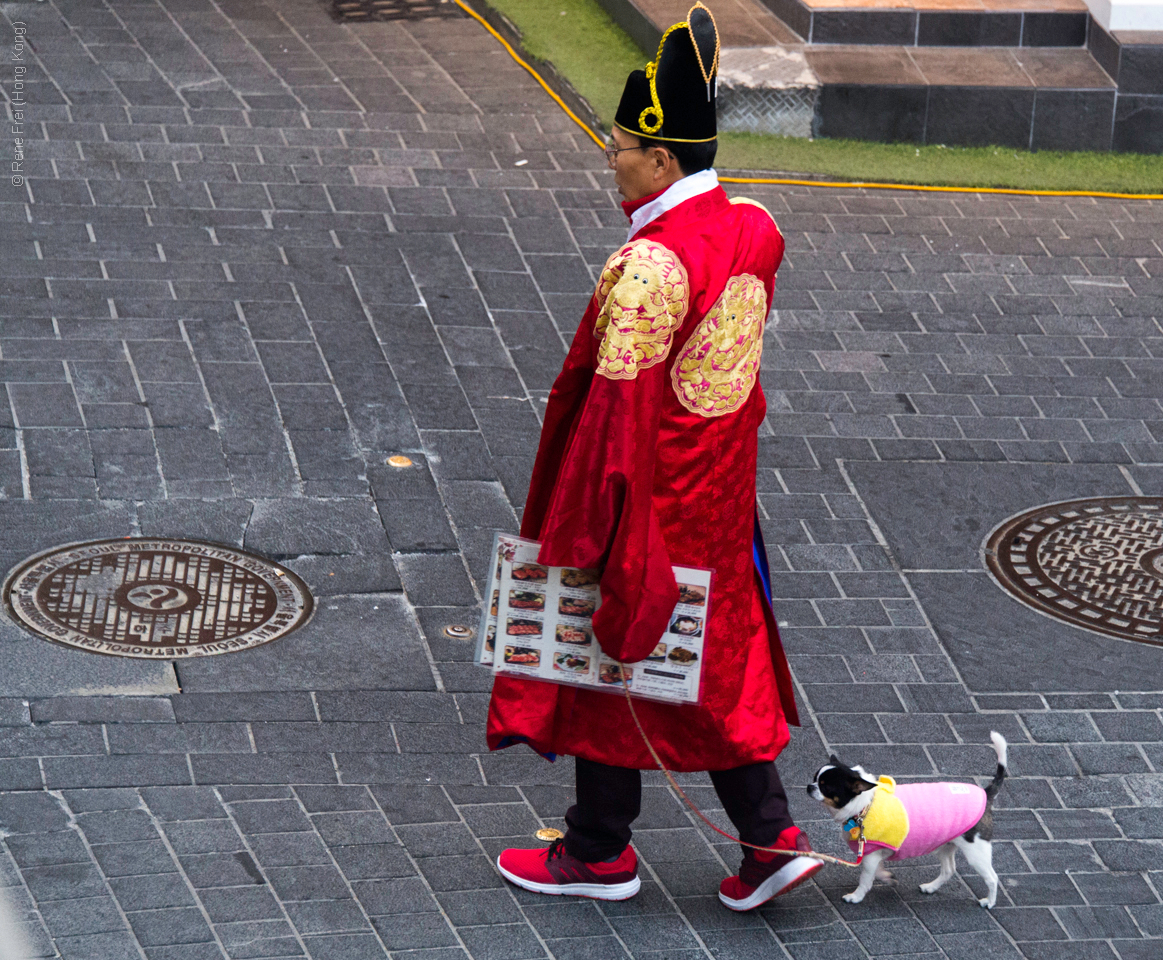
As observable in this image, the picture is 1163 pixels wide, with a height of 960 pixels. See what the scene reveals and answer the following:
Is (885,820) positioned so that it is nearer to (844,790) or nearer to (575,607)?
(844,790)

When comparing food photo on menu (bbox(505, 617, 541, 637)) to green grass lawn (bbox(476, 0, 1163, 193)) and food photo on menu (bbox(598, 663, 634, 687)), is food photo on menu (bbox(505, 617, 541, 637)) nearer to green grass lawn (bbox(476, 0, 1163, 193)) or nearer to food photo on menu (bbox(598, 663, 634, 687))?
food photo on menu (bbox(598, 663, 634, 687))

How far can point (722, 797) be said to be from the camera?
4.62 meters

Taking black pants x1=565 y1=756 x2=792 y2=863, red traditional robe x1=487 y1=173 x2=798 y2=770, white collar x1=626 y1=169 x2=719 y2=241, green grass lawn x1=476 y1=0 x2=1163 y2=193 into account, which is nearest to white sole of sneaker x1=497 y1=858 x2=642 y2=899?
black pants x1=565 y1=756 x2=792 y2=863

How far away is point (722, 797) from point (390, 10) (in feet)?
31.3

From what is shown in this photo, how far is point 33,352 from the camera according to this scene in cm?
772

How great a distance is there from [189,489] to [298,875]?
260 centimetres

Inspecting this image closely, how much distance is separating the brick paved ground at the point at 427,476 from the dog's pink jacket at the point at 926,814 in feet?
0.88

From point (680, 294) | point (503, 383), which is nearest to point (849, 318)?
point (503, 383)

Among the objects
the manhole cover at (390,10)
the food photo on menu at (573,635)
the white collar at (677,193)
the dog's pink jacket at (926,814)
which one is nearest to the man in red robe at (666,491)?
the white collar at (677,193)

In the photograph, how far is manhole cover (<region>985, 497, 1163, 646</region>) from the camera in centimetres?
657

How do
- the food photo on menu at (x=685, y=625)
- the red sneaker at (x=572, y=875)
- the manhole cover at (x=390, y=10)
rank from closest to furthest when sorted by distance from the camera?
the food photo on menu at (x=685, y=625)
the red sneaker at (x=572, y=875)
the manhole cover at (x=390, y=10)

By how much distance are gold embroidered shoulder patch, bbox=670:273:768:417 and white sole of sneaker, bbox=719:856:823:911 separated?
1250 mm

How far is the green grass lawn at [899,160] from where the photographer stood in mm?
10648

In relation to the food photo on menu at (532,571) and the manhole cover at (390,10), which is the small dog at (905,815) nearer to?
the food photo on menu at (532,571)
